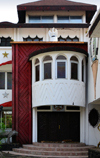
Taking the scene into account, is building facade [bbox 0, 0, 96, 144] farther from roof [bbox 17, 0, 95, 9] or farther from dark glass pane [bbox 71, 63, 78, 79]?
roof [bbox 17, 0, 95, 9]

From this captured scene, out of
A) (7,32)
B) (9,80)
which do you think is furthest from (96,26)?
(7,32)

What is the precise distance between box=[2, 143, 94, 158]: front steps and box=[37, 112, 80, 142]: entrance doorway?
1.10 metres

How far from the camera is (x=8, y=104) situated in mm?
21250

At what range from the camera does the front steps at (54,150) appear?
1716 centimetres

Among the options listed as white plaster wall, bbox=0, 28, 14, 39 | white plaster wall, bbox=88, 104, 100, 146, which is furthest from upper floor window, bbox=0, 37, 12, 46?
white plaster wall, bbox=88, 104, 100, 146

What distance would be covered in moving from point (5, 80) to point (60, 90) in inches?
200

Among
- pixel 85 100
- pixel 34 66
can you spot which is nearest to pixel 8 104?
pixel 34 66

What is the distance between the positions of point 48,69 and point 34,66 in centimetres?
117

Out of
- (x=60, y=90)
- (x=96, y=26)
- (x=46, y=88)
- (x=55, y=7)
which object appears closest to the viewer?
(x=96, y=26)

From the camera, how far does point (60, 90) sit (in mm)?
18531

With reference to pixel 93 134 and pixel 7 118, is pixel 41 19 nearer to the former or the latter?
pixel 7 118

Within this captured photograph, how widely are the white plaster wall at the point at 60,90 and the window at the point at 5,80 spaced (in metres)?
3.42

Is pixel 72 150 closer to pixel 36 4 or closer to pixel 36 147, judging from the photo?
pixel 36 147

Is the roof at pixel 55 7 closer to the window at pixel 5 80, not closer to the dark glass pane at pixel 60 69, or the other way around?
the window at pixel 5 80
